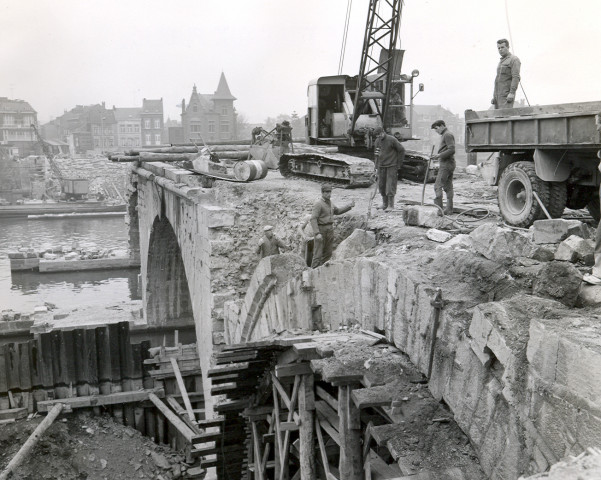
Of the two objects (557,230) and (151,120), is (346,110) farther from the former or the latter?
(151,120)

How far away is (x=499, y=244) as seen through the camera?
17.5 feet

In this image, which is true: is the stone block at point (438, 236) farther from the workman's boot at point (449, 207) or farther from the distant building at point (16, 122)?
the distant building at point (16, 122)

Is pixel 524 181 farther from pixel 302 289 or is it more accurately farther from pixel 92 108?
pixel 92 108

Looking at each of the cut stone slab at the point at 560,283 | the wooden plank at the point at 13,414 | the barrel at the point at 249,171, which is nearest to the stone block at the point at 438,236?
the cut stone slab at the point at 560,283

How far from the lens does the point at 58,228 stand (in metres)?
45.2

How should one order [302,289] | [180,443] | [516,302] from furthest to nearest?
1. [180,443]
2. [302,289]
3. [516,302]

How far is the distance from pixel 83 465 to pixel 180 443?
95.5 inches

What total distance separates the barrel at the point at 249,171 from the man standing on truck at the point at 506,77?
16.3 ft

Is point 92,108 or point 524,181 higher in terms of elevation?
point 92,108

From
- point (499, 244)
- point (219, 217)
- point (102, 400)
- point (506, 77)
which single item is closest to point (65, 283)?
point (102, 400)

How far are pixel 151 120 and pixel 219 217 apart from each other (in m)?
83.7

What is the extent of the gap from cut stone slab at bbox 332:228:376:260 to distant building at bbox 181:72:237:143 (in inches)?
2537

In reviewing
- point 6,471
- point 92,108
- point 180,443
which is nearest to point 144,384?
point 180,443

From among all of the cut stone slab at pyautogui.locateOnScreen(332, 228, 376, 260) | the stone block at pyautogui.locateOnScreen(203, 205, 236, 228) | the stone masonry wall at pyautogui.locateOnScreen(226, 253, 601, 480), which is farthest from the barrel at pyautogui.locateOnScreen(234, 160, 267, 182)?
the stone masonry wall at pyautogui.locateOnScreen(226, 253, 601, 480)
